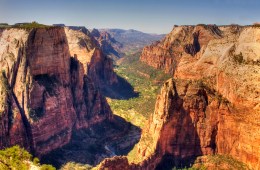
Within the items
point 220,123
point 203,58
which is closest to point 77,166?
point 220,123

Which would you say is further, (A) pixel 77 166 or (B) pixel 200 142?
(A) pixel 77 166

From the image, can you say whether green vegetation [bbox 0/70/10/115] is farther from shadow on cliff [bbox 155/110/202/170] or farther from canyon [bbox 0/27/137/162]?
shadow on cliff [bbox 155/110/202/170]

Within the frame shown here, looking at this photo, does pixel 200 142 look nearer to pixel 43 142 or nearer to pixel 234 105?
pixel 234 105

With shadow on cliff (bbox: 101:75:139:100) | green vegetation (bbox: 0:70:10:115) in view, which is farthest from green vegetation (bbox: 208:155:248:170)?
shadow on cliff (bbox: 101:75:139:100)

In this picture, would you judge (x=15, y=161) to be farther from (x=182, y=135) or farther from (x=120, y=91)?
(x=120, y=91)

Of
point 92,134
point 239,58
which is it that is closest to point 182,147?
point 239,58

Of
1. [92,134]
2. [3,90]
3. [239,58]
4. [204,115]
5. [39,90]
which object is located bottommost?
[92,134]

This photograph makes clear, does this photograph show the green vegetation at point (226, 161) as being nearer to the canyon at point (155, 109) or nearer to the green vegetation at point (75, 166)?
the canyon at point (155, 109)
